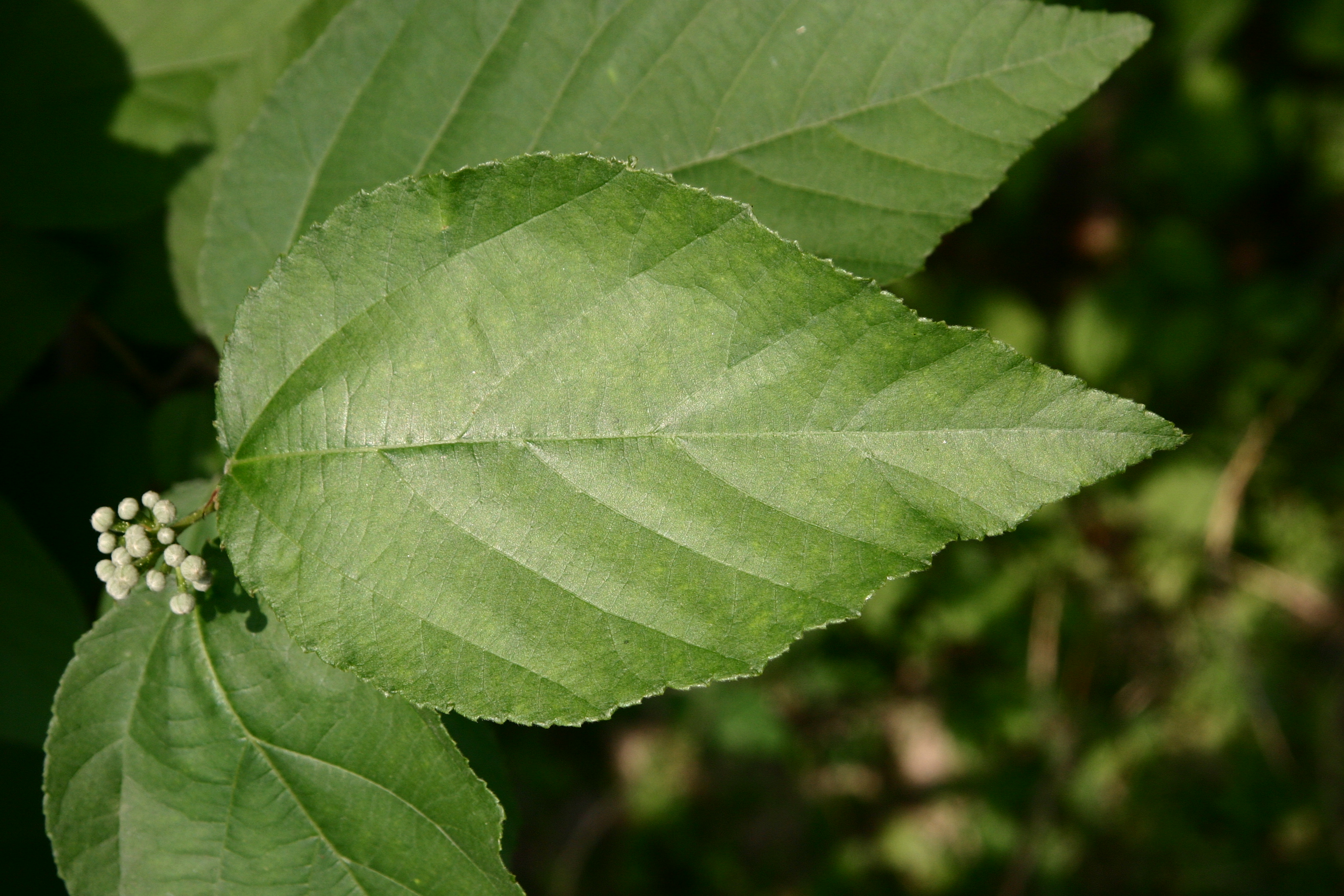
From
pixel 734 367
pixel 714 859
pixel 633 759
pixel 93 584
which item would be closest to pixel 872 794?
pixel 714 859

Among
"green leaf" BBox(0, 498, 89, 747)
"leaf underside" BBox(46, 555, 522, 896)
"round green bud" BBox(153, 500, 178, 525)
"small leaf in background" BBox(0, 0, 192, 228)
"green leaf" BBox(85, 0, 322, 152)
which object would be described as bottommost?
"green leaf" BBox(0, 498, 89, 747)

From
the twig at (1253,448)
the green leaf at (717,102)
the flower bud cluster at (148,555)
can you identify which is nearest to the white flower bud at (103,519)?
the flower bud cluster at (148,555)

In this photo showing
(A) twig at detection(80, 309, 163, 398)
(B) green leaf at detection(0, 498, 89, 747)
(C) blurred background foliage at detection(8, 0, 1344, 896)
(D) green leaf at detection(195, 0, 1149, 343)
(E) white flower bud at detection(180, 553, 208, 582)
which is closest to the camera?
(E) white flower bud at detection(180, 553, 208, 582)

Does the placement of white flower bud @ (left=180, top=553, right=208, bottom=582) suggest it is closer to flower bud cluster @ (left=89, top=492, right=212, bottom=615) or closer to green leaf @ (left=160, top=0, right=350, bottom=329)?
flower bud cluster @ (left=89, top=492, right=212, bottom=615)

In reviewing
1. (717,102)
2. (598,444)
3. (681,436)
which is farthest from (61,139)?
(681,436)

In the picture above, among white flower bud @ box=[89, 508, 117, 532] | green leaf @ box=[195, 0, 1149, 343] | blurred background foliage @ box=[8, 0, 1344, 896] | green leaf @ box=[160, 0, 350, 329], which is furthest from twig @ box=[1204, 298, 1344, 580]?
white flower bud @ box=[89, 508, 117, 532]

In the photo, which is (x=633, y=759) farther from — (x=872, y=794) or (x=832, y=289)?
(x=832, y=289)
